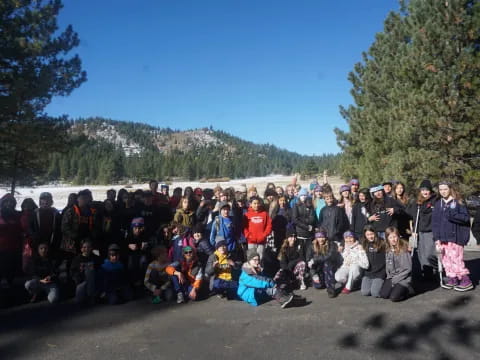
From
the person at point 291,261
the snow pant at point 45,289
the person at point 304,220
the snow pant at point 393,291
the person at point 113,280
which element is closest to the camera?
the snow pant at point 393,291

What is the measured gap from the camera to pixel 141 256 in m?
6.25

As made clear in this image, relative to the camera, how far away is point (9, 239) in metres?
5.98

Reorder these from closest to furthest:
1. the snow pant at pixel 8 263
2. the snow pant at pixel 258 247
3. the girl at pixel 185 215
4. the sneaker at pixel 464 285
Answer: the sneaker at pixel 464 285 < the snow pant at pixel 8 263 < the snow pant at pixel 258 247 < the girl at pixel 185 215

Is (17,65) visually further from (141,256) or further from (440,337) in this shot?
(440,337)

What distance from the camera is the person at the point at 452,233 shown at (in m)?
5.45

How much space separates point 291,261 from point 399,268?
1.76m

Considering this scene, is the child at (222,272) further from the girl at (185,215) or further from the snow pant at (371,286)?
the snow pant at (371,286)

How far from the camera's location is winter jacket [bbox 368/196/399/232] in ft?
20.5

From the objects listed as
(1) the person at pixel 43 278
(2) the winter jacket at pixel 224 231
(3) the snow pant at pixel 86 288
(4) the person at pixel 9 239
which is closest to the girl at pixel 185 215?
(2) the winter jacket at pixel 224 231

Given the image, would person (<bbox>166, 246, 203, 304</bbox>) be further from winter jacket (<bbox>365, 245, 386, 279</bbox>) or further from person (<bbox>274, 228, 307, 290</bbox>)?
winter jacket (<bbox>365, 245, 386, 279</bbox>)

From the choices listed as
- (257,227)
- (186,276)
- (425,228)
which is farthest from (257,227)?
(425,228)

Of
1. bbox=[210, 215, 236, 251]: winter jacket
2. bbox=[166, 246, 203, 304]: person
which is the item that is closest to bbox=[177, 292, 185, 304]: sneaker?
bbox=[166, 246, 203, 304]: person

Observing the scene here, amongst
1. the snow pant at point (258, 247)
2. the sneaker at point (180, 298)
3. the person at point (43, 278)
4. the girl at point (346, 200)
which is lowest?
the sneaker at point (180, 298)

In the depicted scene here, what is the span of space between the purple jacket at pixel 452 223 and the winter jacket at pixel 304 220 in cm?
207
